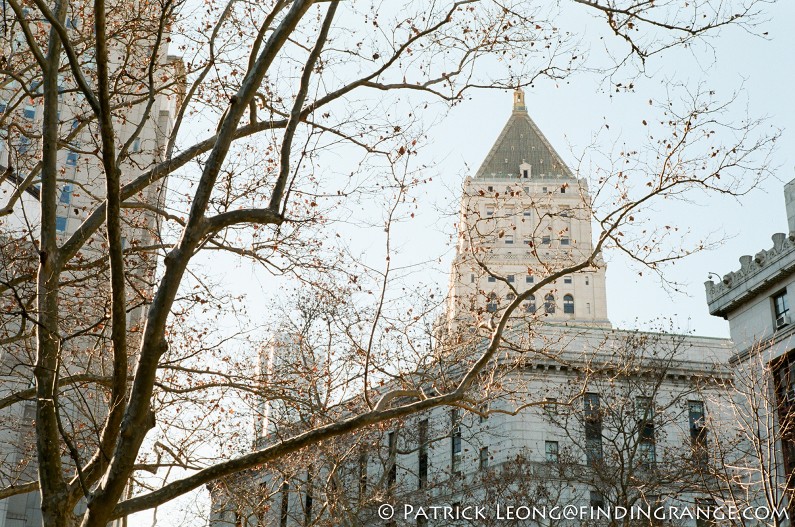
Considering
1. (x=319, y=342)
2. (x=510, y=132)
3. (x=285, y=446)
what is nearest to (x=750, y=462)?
(x=319, y=342)

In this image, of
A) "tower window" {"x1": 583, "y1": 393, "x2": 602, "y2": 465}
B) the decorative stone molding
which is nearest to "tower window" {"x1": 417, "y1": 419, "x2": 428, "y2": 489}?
"tower window" {"x1": 583, "y1": 393, "x2": 602, "y2": 465}

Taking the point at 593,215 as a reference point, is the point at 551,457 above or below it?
above

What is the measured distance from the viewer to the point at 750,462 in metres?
26.2

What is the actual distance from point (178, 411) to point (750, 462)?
16.0 metres

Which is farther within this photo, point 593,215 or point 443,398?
point 593,215

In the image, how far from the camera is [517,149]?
400 feet

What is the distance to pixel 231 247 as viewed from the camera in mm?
12469

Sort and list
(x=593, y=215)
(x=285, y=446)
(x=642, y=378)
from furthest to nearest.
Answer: (x=642, y=378) < (x=593, y=215) < (x=285, y=446)

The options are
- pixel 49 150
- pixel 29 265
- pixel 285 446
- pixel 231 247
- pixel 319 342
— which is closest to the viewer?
pixel 285 446

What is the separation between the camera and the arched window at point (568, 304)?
112625mm

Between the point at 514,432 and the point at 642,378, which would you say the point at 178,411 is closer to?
the point at 642,378

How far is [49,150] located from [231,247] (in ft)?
12.8

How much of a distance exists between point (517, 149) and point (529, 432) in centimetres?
8334

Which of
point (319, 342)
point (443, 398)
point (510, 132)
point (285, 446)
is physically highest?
point (510, 132)
